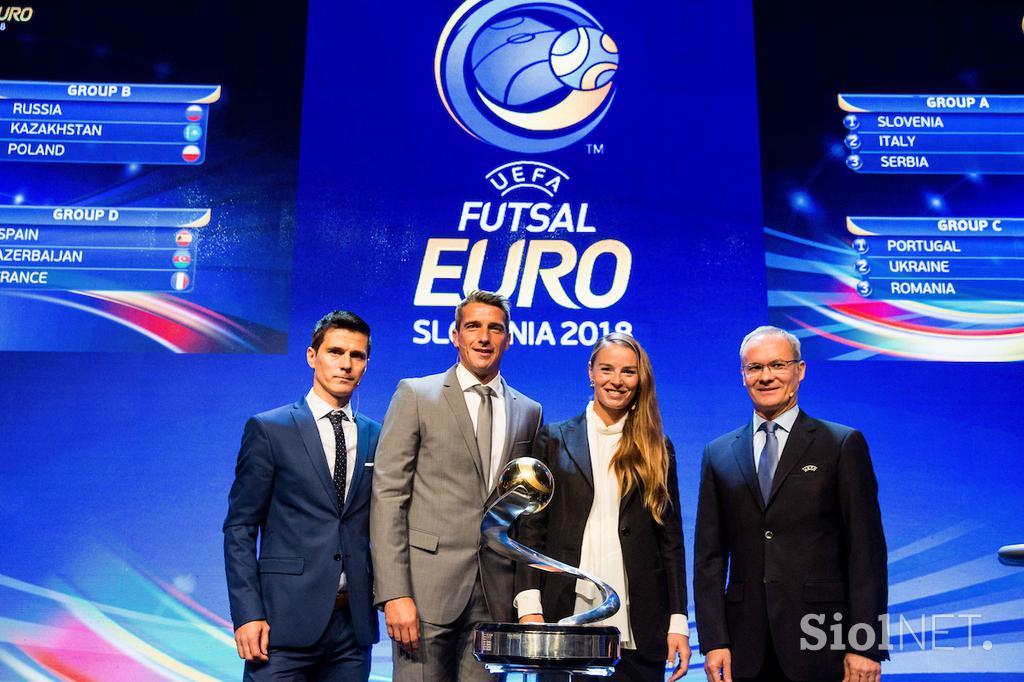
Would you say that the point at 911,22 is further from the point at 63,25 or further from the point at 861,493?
the point at 63,25

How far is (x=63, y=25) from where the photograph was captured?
463 cm

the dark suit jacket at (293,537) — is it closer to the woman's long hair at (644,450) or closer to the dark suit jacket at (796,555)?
the woman's long hair at (644,450)

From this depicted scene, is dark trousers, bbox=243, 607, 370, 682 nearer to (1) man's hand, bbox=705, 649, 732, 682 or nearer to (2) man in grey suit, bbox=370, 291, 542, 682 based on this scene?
(2) man in grey suit, bbox=370, 291, 542, 682

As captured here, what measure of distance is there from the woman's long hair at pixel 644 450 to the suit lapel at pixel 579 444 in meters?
0.07

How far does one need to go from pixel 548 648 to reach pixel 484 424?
4.22ft

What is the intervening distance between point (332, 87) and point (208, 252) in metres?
0.93

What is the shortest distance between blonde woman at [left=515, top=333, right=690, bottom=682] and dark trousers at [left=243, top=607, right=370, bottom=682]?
1.82 ft

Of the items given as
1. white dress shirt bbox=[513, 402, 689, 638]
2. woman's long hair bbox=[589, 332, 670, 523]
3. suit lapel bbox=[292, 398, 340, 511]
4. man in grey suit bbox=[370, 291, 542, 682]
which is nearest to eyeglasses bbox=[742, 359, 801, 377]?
woman's long hair bbox=[589, 332, 670, 523]

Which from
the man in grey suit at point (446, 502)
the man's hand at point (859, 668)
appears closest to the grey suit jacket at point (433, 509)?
the man in grey suit at point (446, 502)

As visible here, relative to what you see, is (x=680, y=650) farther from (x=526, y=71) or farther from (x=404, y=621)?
(x=526, y=71)

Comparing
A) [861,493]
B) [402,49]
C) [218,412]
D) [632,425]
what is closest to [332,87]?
[402,49]

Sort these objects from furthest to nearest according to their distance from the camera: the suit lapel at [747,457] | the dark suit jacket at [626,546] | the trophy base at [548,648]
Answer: the suit lapel at [747,457] → the dark suit jacket at [626,546] → the trophy base at [548,648]

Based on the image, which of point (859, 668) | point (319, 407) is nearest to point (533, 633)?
point (859, 668)

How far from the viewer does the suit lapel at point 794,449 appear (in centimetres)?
276
